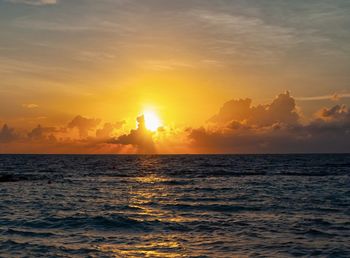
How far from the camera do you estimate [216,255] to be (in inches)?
896

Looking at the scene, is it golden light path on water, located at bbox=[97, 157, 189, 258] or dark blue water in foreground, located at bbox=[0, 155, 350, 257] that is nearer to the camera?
golden light path on water, located at bbox=[97, 157, 189, 258]

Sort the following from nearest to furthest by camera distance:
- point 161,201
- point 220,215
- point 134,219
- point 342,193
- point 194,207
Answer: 1. point 134,219
2. point 220,215
3. point 194,207
4. point 161,201
5. point 342,193

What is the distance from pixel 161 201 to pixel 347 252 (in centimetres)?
2500

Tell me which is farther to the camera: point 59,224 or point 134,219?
point 134,219

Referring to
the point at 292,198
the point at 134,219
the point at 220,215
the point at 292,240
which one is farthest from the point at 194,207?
the point at 292,240

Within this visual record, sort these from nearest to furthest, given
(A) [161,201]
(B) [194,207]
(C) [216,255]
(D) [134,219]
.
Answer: (C) [216,255], (D) [134,219], (B) [194,207], (A) [161,201]

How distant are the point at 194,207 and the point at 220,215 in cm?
530

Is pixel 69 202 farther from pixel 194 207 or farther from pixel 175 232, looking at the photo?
pixel 175 232

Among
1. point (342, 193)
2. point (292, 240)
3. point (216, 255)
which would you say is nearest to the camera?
point (216, 255)

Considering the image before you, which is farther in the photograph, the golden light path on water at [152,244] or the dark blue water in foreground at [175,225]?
the dark blue water in foreground at [175,225]

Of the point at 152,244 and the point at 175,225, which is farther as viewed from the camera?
the point at 175,225

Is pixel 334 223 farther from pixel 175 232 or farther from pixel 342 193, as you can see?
pixel 342 193

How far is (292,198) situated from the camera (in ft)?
153

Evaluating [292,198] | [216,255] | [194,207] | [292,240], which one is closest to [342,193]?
[292,198]
